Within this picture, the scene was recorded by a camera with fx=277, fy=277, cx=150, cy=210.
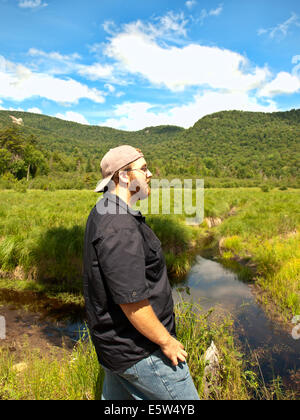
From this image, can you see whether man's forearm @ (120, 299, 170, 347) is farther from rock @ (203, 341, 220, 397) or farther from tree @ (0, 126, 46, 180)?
tree @ (0, 126, 46, 180)

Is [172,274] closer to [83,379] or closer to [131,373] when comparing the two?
[83,379]

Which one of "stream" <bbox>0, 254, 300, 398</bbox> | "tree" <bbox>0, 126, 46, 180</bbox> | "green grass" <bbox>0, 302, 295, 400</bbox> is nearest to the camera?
"green grass" <bbox>0, 302, 295, 400</bbox>

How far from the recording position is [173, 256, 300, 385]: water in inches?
180

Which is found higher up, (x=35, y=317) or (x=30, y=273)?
(x=30, y=273)

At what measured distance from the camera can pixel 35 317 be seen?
628 cm

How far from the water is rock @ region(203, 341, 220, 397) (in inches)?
29.1

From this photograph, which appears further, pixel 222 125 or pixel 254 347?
pixel 222 125

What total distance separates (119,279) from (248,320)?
18.1 ft

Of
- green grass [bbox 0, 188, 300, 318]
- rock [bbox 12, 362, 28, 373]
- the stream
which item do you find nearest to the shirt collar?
the stream

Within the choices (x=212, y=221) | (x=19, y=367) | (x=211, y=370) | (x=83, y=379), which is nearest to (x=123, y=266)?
(x=83, y=379)

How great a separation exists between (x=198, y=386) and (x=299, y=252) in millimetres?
6841
